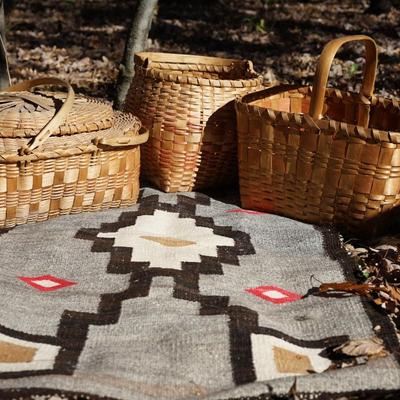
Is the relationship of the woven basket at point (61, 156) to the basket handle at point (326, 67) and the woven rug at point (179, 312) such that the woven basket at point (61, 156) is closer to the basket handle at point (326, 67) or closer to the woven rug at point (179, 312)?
the woven rug at point (179, 312)

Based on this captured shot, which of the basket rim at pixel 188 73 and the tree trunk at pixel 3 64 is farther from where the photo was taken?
the tree trunk at pixel 3 64

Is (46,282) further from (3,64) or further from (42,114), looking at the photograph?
(3,64)

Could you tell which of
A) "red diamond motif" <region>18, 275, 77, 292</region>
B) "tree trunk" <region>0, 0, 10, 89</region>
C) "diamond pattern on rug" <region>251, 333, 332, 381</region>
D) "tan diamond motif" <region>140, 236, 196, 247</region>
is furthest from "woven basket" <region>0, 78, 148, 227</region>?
"diamond pattern on rug" <region>251, 333, 332, 381</region>

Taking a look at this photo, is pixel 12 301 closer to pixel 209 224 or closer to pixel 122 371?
pixel 122 371

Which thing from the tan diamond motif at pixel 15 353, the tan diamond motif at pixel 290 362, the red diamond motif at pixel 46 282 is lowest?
the red diamond motif at pixel 46 282

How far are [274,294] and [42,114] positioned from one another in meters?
1.19

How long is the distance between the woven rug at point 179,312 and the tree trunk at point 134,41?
136 centimetres

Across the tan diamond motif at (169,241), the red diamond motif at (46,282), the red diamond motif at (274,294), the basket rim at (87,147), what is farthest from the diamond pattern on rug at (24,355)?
the basket rim at (87,147)

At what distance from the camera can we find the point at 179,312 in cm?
219

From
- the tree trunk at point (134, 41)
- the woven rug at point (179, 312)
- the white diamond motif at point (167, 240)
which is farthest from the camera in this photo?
the tree trunk at point (134, 41)

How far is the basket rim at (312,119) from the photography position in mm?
2789

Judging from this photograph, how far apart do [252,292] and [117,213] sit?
0.90m

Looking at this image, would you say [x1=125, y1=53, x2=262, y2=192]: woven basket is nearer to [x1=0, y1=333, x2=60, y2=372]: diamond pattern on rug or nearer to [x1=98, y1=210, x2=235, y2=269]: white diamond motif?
[x1=98, y1=210, x2=235, y2=269]: white diamond motif

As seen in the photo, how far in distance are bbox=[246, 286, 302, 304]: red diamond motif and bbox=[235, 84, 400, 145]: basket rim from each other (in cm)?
75
